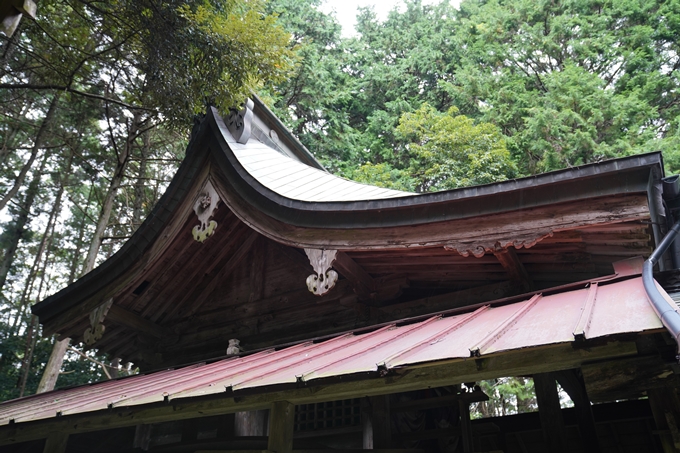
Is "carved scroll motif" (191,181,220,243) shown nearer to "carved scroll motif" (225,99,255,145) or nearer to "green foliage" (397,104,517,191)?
"carved scroll motif" (225,99,255,145)

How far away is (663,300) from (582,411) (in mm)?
3339

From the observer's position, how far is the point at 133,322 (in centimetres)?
670

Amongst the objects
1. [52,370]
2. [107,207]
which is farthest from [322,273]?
[107,207]

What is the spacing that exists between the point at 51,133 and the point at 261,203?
1480cm

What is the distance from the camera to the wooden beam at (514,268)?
4355 millimetres

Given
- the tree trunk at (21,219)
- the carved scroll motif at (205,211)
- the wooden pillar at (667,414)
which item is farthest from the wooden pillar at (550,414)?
the tree trunk at (21,219)

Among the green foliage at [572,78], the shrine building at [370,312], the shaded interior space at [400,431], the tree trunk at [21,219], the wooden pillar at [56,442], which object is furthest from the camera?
the tree trunk at [21,219]

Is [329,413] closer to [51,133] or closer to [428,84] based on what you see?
[51,133]

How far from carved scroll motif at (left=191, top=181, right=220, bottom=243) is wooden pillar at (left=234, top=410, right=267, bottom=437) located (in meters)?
2.01

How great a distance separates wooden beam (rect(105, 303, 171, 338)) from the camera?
255 inches

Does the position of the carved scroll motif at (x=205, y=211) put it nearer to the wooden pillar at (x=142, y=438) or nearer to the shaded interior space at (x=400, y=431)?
the shaded interior space at (x=400, y=431)

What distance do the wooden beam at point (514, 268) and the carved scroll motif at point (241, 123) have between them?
426cm

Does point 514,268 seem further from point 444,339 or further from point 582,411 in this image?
point 582,411

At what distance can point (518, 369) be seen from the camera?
9.05 feet
